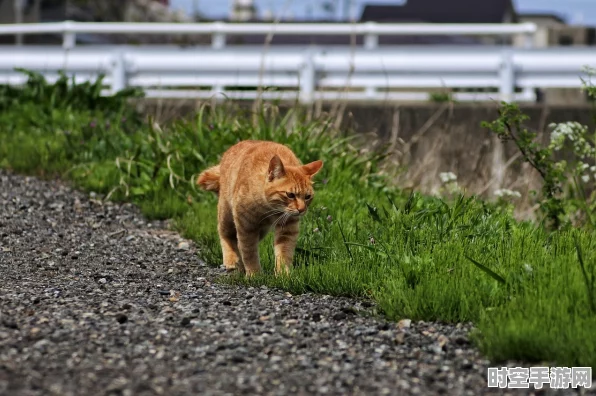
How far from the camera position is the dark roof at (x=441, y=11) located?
28797 millimetres

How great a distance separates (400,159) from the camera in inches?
377

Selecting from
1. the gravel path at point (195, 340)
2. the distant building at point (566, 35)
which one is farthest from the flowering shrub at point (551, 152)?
the distant building at point (566, 35)

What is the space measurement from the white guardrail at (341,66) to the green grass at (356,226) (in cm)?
149

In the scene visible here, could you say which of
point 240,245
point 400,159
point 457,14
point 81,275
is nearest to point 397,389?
point 240,245

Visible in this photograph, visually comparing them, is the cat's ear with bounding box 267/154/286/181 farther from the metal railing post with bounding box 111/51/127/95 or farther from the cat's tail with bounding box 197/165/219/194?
the metal railing post with bounding box 111/51/127/95

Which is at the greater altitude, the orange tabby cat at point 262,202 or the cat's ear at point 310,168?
the cat's ear at point 310,168

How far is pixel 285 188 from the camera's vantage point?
212 inches

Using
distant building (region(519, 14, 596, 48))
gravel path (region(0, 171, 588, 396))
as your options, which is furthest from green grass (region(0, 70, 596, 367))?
distant building (region(519, 14, 596, 48))

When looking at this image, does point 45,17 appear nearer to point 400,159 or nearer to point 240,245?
point 400,159

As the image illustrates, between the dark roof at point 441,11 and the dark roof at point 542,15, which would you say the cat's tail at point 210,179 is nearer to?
the dark roof at point 441,11

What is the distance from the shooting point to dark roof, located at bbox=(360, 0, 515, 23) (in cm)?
2880

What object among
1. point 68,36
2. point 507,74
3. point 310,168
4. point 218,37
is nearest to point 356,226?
point 310,168

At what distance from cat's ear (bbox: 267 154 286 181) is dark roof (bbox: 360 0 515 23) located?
75.9 feet

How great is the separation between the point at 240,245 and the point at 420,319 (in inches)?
57.3
